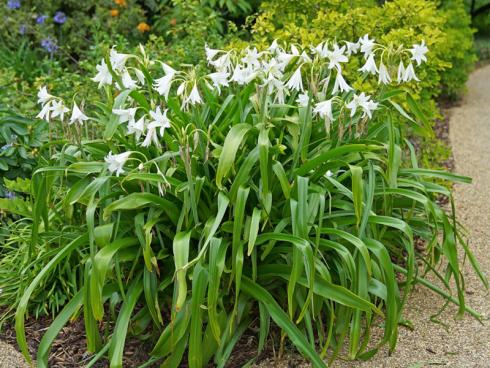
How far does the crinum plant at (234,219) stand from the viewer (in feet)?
8.88

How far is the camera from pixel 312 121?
3361mm

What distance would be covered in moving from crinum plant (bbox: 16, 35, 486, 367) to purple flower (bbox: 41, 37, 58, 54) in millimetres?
3193

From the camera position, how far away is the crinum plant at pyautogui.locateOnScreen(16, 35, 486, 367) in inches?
107

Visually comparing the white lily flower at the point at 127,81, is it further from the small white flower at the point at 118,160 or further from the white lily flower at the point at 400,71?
the white lily flower at the point at 400,71

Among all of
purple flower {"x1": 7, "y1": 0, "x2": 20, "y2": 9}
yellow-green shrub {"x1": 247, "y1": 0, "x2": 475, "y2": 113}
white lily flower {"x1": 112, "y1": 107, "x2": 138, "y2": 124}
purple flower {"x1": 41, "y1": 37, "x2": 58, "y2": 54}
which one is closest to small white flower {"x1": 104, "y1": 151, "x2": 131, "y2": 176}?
white lily flower {"x1": 112, "y1": 107, "x2": 138, "y2": 124}

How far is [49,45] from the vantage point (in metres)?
6.25

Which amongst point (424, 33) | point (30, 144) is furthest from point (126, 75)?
point (424, 33)

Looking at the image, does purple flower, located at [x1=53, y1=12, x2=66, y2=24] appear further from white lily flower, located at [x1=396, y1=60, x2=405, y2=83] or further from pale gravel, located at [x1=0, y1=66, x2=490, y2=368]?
white lily flower, located at [x1=396, y1=60, x2=405, y2=83]

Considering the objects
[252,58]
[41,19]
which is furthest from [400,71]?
[41,19]

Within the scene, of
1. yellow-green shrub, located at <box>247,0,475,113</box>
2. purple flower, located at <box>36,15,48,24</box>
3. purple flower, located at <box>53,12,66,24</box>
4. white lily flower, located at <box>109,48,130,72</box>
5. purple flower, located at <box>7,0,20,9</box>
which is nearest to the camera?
white lily flower, located at <box>109,48,130,72</box>

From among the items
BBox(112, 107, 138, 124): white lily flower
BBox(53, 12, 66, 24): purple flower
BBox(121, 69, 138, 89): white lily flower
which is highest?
BBox(121, 69, 138, 89): white lily flower

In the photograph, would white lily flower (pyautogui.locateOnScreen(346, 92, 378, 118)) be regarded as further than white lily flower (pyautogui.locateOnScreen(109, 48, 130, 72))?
No

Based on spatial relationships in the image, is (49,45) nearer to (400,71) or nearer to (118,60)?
(118,60)

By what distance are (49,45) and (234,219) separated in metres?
4.16
